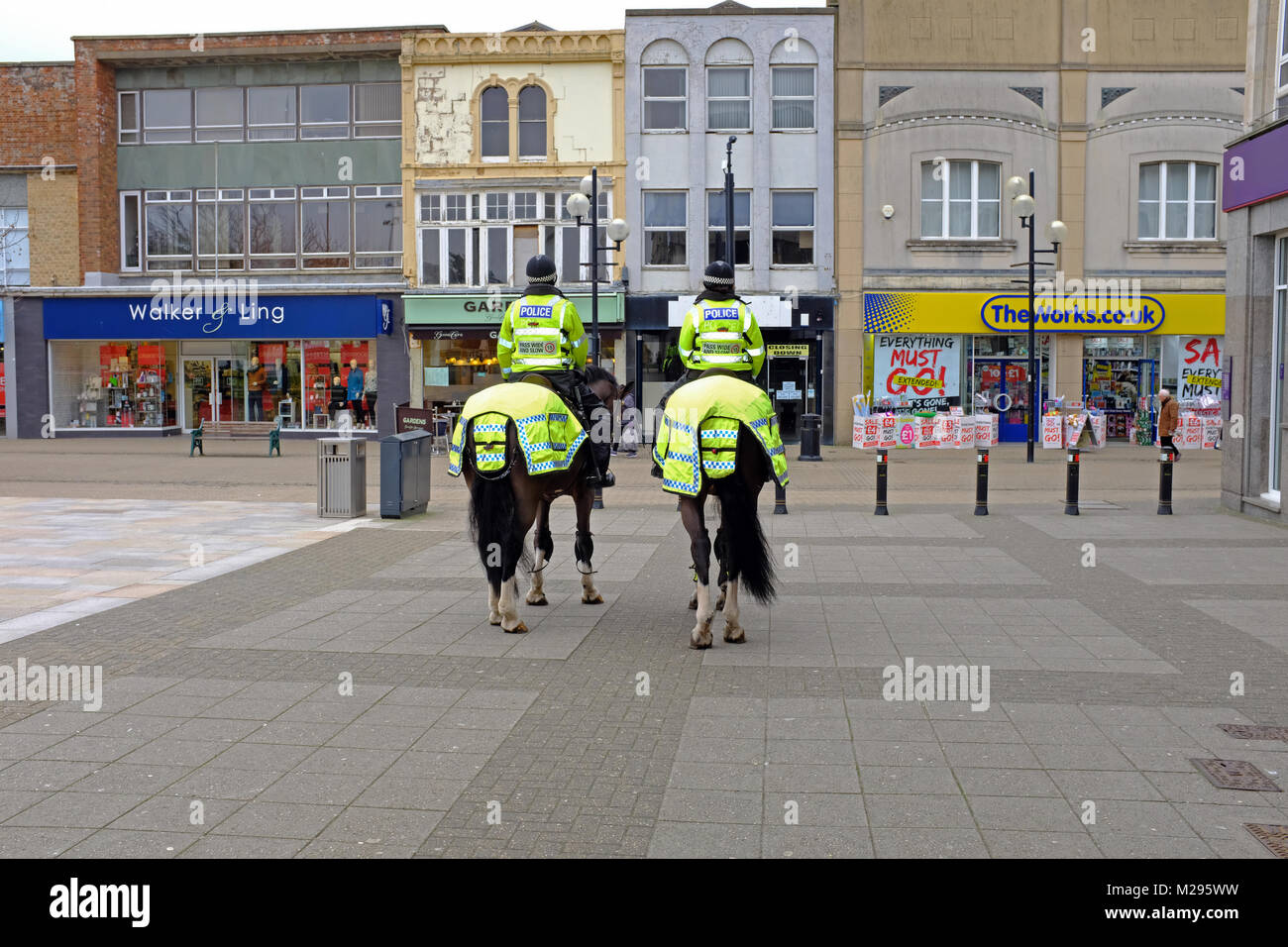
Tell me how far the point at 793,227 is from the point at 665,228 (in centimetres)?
333

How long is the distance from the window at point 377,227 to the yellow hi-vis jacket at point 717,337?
26.2 meters

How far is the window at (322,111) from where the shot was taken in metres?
33.0

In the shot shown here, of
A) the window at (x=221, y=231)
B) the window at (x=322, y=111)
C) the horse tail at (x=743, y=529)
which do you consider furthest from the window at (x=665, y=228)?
the horse tail at (x=743, y=529)

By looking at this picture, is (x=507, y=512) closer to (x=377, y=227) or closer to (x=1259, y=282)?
(x=1259, y=282)

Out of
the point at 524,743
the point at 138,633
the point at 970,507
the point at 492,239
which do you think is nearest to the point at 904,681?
the point at 524,743

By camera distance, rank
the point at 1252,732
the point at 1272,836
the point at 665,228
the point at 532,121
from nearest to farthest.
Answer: the point at 1272,836
the point at 1252,732
the point at 665,228
the point at 532,121

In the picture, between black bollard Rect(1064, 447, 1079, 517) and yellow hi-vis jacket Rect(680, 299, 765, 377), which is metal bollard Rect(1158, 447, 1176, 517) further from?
yellow hi-vis jacket Rect(680, 299, 765, 377)

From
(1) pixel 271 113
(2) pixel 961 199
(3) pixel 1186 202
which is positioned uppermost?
(1) pixel 271 113

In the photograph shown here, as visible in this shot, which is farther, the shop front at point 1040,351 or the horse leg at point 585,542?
the shop front at point 1040,351

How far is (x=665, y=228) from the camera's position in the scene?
3156 cm

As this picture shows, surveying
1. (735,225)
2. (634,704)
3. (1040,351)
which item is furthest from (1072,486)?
(735,225)

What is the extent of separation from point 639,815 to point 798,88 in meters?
29.2

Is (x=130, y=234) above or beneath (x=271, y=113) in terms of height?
beneath

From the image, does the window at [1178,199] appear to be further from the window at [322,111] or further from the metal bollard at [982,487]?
the window at [322,111]
